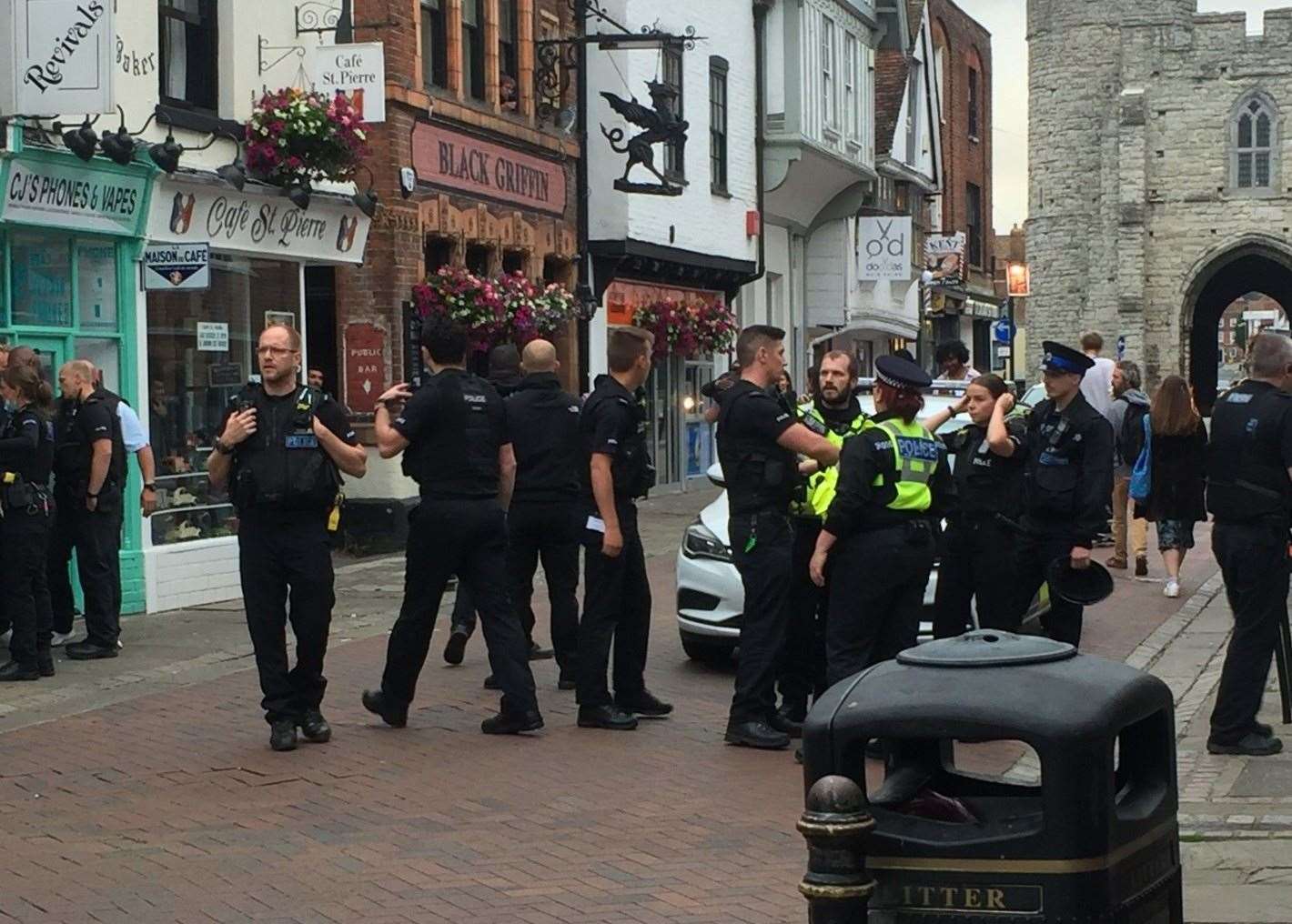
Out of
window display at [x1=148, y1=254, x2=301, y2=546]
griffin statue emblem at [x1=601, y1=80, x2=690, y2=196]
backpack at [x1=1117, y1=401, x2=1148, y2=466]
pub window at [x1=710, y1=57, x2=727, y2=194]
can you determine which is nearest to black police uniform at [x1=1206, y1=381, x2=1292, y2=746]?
backpack at [x1=1117, y1=401, x2=1148, y2=466]

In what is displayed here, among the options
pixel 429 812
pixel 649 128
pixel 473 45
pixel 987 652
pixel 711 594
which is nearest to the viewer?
pixel 987 652

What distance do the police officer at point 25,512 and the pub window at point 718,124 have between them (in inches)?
735

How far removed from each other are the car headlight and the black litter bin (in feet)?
23.7

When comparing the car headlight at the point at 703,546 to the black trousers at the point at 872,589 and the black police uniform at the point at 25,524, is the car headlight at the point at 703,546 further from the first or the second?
the black police uniform at the point at 25,524

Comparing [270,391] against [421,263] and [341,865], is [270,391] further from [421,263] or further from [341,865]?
[421,263]

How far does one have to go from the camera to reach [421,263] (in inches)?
811

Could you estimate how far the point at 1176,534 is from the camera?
16.3 metres

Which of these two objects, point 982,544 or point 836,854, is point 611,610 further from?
point 836,854

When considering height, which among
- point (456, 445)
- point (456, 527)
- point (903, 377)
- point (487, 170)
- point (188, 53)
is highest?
point (188, 53)

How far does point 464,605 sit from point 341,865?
17.3 ft

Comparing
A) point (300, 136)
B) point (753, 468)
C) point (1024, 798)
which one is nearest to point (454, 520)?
point (753, 468)

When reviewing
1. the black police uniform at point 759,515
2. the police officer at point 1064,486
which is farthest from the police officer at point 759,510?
the police officer at point 1064,486

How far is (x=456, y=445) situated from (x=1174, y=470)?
25.8 feet

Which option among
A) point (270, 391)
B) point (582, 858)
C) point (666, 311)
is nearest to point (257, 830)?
point (582, 858)
